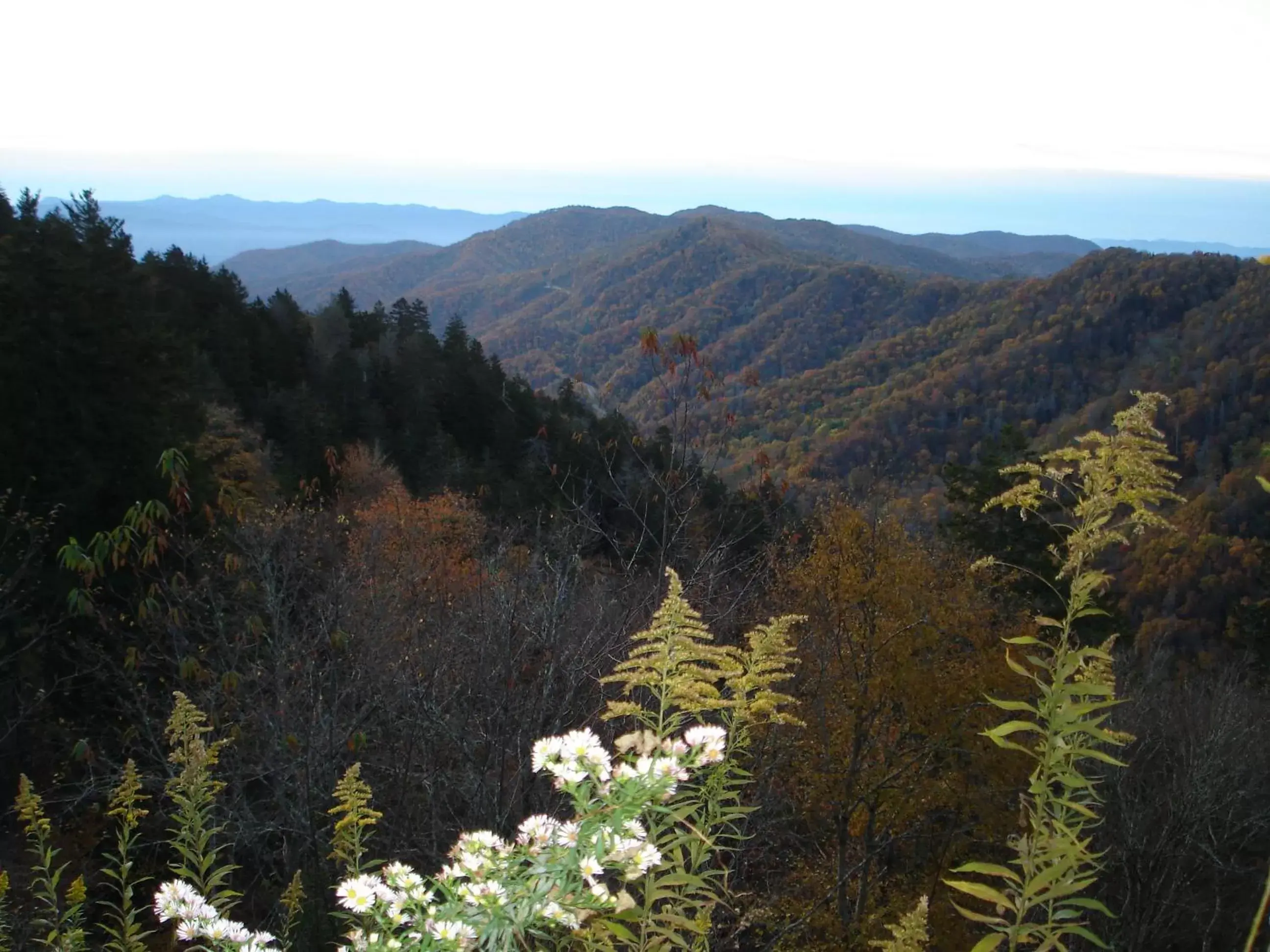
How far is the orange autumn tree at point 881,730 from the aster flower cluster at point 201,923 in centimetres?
846

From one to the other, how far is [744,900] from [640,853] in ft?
22.8

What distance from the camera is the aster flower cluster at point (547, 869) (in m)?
1.51

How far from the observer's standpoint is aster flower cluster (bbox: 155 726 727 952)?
1.51m

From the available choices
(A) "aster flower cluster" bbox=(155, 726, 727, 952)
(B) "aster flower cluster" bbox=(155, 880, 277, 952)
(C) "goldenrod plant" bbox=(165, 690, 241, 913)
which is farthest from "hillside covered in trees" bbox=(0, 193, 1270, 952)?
(B) "aster flower cluster" bbox=(155, 880, 277, 952)

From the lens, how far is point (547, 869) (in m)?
1.51

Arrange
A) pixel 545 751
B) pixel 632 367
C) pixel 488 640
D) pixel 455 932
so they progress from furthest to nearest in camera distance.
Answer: pixel 632 367 → pixel 488 640 → pixel 545 751 → pixel 455 932

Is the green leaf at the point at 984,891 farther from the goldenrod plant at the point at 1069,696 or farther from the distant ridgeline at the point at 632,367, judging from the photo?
the distant ridgeline at the point at 632,367

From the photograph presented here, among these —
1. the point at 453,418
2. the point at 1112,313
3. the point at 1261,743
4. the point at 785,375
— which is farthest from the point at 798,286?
the point at 1261,743

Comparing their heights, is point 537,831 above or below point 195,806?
above

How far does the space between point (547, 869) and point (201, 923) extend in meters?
1.00

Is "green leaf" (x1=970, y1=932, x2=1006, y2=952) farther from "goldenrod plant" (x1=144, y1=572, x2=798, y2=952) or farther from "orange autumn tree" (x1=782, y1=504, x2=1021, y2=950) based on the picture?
"orange autumn tree" (x1=782, y1=504, x2=1021, y2=950)

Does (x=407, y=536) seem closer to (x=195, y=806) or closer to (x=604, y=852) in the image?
(x=195, y=806)

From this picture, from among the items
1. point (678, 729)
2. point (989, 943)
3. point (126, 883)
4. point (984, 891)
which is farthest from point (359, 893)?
point (126, 883)

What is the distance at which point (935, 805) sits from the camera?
10.7 metres
